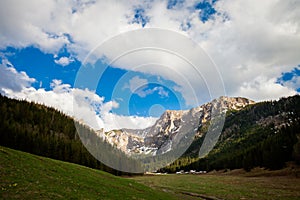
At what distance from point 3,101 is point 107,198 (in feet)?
350

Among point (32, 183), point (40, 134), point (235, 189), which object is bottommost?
point (235, 189)

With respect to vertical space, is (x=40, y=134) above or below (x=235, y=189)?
above

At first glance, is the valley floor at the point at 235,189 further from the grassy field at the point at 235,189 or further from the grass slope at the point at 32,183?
the grass slope at the point at 32,183

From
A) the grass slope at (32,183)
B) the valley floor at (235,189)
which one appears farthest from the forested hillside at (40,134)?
the grass slope at (32,183)

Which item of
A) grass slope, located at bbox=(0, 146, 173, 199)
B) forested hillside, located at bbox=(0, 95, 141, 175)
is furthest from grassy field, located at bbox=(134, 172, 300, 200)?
forested hillside, located at bbox=(0, 95, 141, 175)

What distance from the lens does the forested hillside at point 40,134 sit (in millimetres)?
70625

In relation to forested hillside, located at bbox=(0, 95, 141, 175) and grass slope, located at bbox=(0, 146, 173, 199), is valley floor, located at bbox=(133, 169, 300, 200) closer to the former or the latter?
grass slope, located at bbox=(0, 146, 173, 199)

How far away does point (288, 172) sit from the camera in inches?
2803

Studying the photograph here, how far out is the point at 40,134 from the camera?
80750mm

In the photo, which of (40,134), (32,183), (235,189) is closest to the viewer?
(32,183)

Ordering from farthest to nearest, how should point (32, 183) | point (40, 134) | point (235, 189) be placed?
point (40, 134) < point (235, 189) < point (32, 183)

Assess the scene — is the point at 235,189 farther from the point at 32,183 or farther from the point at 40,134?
the point at 40,134

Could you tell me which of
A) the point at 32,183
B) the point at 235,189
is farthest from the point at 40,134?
the point at 235,189

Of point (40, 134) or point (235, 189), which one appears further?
point (40, 134)
